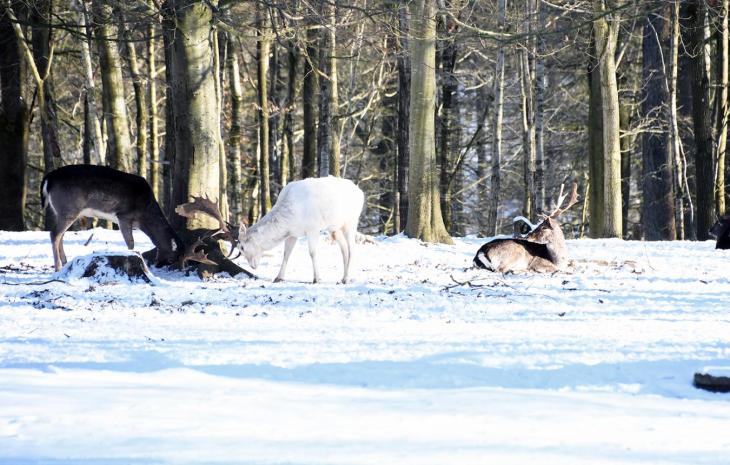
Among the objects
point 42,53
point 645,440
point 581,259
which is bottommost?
point 645,440

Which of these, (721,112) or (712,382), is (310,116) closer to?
(721,112)

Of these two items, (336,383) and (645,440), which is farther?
(336,383)

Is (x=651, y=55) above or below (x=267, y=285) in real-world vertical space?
above

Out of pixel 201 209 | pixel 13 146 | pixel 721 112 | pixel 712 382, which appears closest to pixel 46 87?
pixel 13 146

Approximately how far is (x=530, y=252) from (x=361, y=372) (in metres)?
7.10

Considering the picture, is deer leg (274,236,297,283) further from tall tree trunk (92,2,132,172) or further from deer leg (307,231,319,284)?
tall tree trunk (92,2,132,172)

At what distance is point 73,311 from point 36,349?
1931mm

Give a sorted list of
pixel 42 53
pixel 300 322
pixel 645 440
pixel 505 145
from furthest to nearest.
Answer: pixel 505 145
pixel 42 53
pixel 300 322
pixel 645 440

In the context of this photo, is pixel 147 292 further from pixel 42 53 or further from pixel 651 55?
pixel 651 55

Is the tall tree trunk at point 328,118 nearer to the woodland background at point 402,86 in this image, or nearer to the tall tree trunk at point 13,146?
the woodland background at point 402,86

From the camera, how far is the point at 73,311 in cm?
859

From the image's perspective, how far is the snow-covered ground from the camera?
446 cm

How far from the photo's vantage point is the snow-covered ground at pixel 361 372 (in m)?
4.46

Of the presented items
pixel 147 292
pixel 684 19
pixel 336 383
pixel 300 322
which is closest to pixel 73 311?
pixel 147 292
